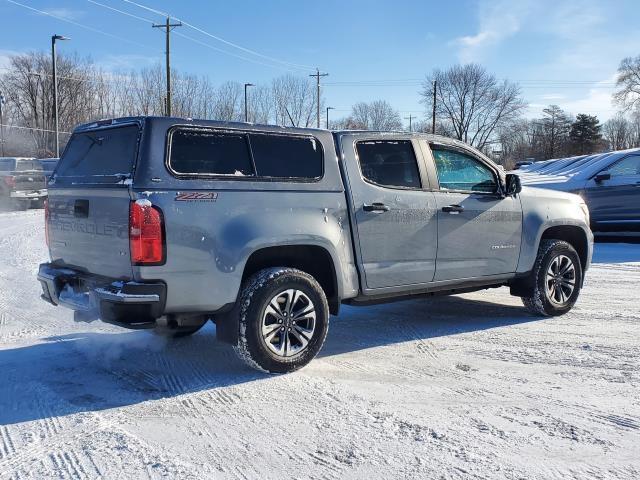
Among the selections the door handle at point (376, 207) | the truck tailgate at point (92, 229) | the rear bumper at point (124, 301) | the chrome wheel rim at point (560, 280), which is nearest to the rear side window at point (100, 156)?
the truck tailgate at point (92, 229)

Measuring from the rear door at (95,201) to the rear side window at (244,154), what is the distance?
0.32 m

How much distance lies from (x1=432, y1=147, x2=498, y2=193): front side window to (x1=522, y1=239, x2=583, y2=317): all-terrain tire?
0.95m

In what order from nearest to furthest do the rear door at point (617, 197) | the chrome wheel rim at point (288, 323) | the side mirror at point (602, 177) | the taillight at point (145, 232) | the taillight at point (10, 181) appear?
1. the taillight at point (145, 232)
2. the chrome wheel rim at point (288, 323)
3. the rear door at point (617, 197)
4. the side mirror at point (602, 177)
5. the taillight at point (10, 181)

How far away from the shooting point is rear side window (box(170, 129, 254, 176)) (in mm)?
4207

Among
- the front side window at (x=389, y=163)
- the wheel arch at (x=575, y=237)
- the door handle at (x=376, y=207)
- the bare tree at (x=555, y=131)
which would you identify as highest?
the bare tree at (x=555, y=131)

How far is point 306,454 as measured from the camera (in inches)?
131

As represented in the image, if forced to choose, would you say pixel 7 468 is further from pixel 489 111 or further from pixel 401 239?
pixel 489 111

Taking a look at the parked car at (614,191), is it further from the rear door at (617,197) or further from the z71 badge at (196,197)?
the z71 badge at (196,197)

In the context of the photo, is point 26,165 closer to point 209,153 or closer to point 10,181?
point 10,181

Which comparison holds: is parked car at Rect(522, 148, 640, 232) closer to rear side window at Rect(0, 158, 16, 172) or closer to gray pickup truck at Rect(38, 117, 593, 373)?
gray pickup truck at Rect(38, 117, 593, 373)

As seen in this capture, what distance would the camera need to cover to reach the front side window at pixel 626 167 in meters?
11.6

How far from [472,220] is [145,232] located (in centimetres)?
318

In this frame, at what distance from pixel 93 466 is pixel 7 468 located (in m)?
0.44

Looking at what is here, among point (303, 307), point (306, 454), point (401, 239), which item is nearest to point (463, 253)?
point (401, 239)
